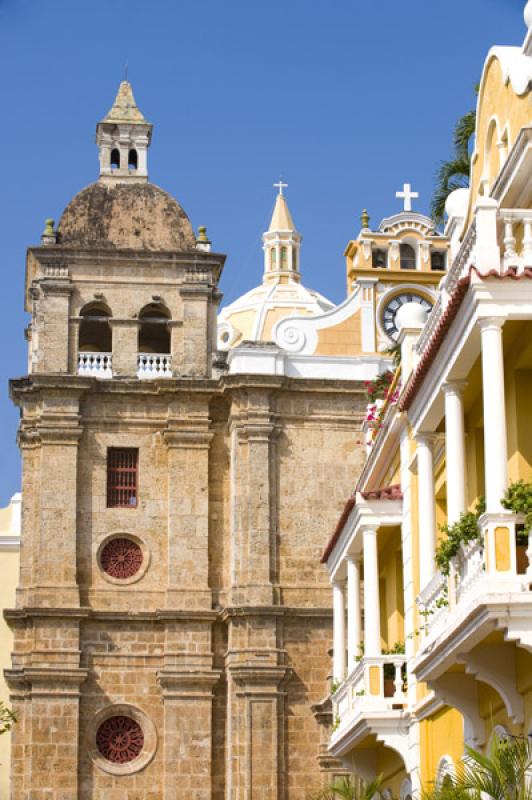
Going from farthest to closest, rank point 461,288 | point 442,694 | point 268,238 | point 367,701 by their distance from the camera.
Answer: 1. point 268,238
2. point 367,701
3. point 442,694
4. point 461,288

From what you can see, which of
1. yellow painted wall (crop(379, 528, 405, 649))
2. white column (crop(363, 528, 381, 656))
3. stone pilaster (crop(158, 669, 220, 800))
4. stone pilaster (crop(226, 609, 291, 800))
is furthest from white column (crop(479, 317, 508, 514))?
stone pilaster (crop(158, 669, 220, 800))

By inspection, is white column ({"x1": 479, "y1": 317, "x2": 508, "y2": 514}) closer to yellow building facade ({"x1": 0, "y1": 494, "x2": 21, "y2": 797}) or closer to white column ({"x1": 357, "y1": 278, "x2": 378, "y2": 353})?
white column ({"x1": 357, "y1": 278, "x2": 378, "y2": 353})

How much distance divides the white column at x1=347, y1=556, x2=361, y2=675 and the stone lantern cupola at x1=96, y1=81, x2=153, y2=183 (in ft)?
65.1

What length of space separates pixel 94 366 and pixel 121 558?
4526 millimetres

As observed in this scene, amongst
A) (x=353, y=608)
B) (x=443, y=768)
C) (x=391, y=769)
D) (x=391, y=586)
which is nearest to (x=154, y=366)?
(x=353, y=608)

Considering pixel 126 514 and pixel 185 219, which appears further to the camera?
pixel 185 219

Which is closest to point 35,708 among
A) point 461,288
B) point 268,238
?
point 461,288

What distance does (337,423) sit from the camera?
141 feet

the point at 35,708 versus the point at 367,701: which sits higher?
the point at 35,708

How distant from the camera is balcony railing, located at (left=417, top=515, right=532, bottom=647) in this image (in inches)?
637

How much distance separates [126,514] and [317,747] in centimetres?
667

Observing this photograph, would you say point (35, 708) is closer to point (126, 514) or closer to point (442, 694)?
point (126, 514)

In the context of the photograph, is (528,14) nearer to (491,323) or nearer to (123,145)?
(491,323)

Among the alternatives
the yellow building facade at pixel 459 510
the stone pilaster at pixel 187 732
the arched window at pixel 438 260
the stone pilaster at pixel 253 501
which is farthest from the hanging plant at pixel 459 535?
the arched window at pixel 438 260
